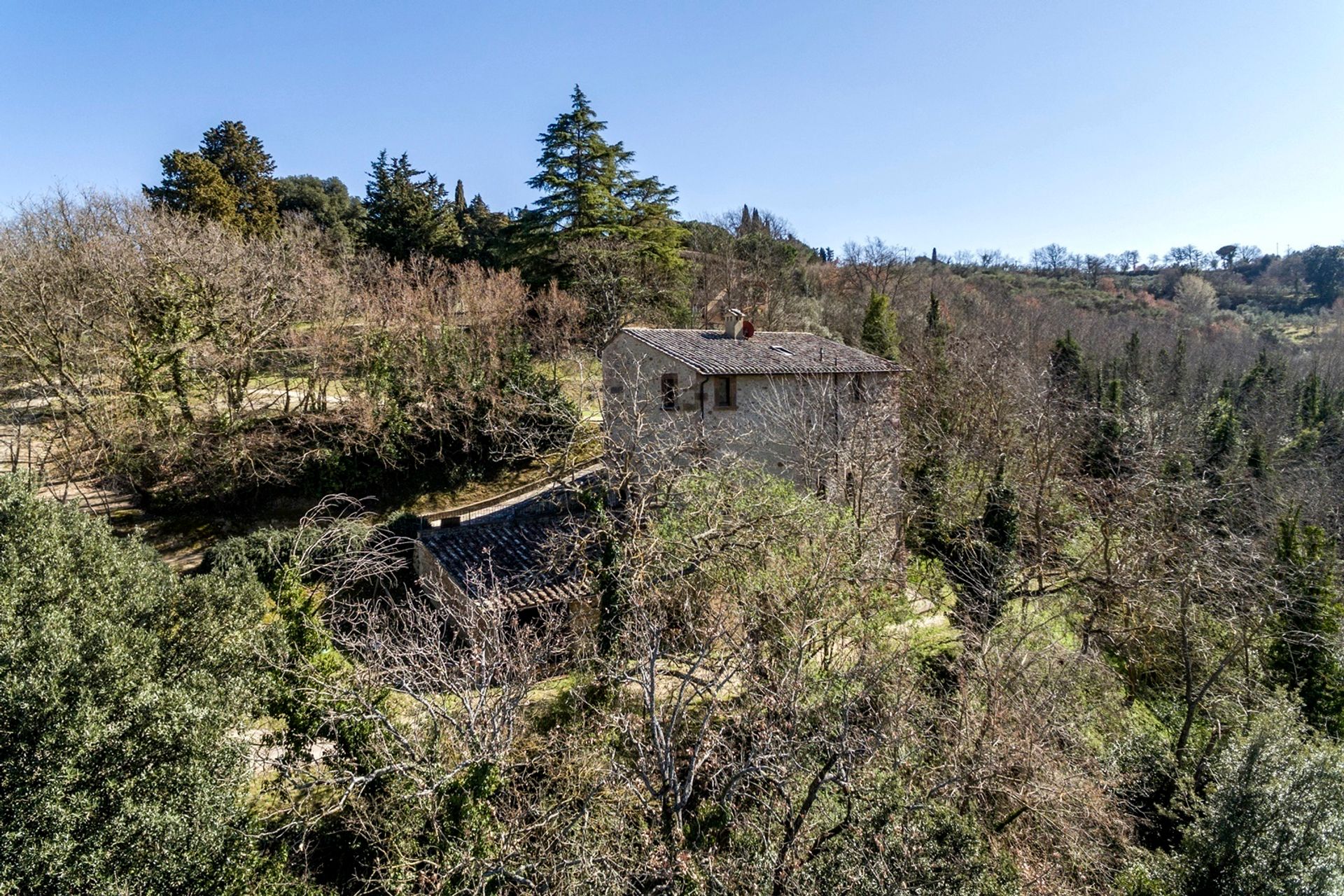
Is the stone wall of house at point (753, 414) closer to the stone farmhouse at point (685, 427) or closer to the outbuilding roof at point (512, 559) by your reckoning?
the stone farmhouse at point (685, 427)

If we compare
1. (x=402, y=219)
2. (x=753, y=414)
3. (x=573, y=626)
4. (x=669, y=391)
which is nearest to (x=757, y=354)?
(x=753, y=414)

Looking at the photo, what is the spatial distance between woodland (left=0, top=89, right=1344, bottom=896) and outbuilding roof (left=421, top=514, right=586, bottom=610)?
73cm

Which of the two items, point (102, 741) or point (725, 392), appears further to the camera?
point (725, 392)

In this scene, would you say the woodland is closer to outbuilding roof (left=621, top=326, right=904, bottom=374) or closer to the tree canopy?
the tree canopy

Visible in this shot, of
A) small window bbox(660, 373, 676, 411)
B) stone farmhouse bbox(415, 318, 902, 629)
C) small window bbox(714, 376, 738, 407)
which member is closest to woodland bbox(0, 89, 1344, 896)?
stone farmhouse bbox(415, 318, 902, 629)

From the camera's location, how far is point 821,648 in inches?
478

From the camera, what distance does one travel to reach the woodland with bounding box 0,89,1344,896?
8320 millimetres

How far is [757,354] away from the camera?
2173cm

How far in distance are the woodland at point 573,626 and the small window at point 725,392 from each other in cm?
440

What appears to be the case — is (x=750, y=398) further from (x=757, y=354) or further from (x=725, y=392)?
(x=757, y=354)

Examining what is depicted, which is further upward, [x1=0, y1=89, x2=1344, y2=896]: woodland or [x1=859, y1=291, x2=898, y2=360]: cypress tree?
[x1=859, y1=291, x2=898, y2=360]: cypress tree

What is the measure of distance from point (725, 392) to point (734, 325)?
14.1 feet

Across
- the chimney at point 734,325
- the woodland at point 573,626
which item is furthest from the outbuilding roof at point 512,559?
the chimney at point 734,325

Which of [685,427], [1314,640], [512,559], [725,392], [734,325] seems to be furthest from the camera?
[734,325]
